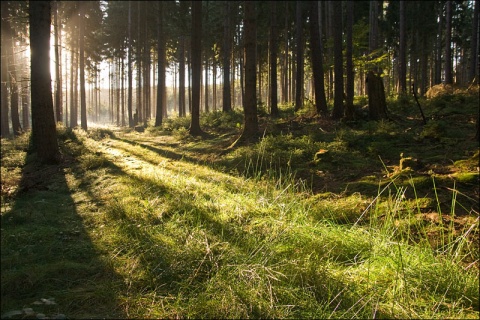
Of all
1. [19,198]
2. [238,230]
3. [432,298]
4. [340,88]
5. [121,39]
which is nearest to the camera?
[432,298]

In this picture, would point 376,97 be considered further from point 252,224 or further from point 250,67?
point 252,224

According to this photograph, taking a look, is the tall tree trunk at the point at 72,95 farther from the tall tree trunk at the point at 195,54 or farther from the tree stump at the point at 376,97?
the tree stump at the point at 376,97

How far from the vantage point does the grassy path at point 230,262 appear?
8.31 feet

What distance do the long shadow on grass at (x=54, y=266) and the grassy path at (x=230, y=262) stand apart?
13 millimetres

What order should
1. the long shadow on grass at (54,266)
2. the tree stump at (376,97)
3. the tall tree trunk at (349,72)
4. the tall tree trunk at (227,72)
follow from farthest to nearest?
the tall tree trunk at (227,72) → the tall tree trunk at (349,72) → the tree stump at (376,97) → the long shadow on grass at (54,266)

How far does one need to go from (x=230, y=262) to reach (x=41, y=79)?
8.86m

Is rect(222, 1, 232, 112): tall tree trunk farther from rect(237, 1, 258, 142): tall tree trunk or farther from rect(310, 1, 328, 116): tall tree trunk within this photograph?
rect(237, 1, 258, 142): tall tree trunk

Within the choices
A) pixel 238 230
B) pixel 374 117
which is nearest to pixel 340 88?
pixel 374 117

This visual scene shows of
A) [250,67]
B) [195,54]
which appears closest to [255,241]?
[250,67]

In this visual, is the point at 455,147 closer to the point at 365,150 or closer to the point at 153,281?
the point at 365,150

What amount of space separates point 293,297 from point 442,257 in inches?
61.5

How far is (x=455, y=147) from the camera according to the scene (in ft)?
21.5

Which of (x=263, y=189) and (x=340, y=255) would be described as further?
(x=263, y=189)

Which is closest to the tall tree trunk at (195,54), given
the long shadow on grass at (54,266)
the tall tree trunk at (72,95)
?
the long shadow on grass at (54,266)
